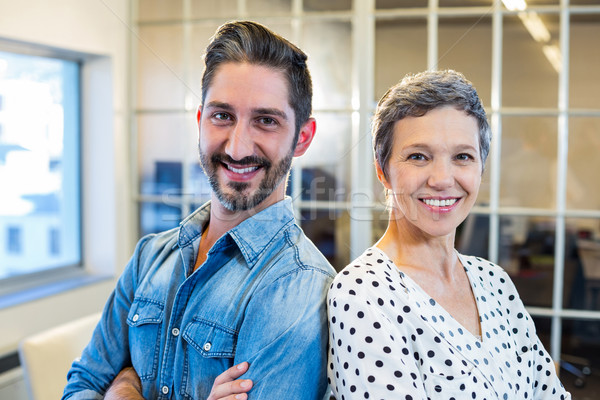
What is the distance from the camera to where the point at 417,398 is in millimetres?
704

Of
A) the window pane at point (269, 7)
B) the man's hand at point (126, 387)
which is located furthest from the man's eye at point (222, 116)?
the window pane at point (269, 7)

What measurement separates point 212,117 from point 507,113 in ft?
4.72

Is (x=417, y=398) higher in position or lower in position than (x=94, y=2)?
lower

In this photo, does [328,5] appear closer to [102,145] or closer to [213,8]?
[213,8]

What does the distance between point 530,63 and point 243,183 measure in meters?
1.51

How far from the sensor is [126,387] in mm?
882

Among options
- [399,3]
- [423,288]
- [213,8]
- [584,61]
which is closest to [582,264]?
[584,61]

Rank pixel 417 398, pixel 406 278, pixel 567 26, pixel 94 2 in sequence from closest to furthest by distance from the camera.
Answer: pixel 417 398 → pixel 406 278 → pixel 567 26 → pixel 94 2

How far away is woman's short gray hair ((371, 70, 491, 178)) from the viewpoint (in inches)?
30.2

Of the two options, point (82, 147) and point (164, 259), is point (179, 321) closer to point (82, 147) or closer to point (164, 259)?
point (164, 259)

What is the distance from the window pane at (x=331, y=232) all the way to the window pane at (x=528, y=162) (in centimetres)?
60

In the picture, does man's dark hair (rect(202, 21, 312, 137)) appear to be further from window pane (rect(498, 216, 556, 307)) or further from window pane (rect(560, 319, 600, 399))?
window pane (rect(560, 319, 600, 399))

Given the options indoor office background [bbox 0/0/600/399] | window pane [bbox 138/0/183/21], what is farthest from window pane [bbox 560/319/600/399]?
window pane [bbox 138/0/183/21]

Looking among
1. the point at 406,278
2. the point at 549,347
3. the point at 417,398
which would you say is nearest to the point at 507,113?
the point at 549,347
